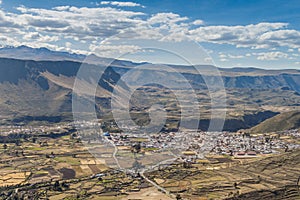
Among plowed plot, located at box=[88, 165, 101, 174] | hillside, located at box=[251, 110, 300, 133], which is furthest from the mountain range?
plowed plot, located at box=[88, 165, 101, 174]

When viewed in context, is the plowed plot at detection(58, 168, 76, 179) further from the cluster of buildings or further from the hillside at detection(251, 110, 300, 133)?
the hillside at detection(251, 110, 300, 133)

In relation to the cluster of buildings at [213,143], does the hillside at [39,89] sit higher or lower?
higher

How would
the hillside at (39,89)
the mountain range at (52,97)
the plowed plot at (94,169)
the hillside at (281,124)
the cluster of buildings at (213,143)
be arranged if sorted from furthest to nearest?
the hillside at (39,89) → the mountain range at (52,97) → the hillside at (281,124) → the cluster of buildings at (213,143) → the plowed plot at (94,169)

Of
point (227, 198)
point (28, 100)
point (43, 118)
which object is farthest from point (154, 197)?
point (28, 100)

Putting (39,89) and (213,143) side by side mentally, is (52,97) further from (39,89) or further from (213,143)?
(213,143)

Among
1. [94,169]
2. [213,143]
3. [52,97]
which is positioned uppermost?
[52,97]

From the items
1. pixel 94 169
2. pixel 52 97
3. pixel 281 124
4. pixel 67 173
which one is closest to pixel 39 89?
pixel 52 97

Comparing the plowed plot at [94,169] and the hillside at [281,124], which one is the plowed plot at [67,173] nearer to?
the plowed plot at [94,169]

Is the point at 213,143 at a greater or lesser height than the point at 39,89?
lesser

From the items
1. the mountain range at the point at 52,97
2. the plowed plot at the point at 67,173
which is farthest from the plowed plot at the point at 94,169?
the mountain range at the point at 52,97

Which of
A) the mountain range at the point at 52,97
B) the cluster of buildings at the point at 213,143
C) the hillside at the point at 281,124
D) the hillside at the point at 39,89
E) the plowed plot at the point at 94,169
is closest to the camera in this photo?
the plowed plot at the point at 94,169
